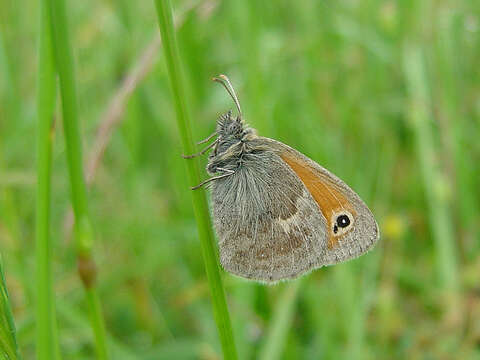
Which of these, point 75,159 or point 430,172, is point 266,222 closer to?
point 75,159

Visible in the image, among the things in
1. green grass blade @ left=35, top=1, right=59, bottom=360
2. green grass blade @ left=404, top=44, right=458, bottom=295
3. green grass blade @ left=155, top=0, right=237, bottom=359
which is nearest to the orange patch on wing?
green grass blade @ left=155, top=0, right=237, bottom=359

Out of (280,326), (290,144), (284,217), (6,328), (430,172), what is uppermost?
(290,144)

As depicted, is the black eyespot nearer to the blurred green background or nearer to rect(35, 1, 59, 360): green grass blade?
the blurred green background

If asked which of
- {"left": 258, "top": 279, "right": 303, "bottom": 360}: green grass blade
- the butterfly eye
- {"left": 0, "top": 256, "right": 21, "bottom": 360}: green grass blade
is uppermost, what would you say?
the butterfly eye

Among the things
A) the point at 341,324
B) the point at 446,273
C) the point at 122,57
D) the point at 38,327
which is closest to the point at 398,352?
the point at 341,324

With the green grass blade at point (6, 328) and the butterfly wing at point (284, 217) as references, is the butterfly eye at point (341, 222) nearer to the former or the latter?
the butterfly wing at point (284, 217)

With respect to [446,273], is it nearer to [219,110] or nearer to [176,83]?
[219,110]

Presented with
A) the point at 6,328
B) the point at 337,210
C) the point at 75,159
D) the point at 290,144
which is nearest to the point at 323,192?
the point at 337,210
